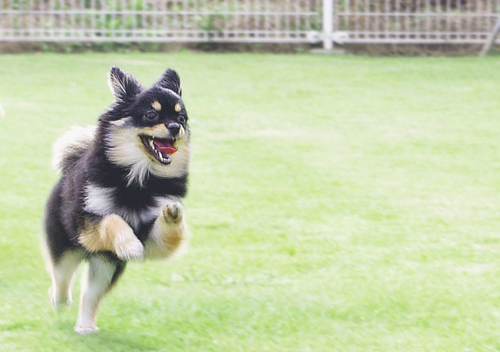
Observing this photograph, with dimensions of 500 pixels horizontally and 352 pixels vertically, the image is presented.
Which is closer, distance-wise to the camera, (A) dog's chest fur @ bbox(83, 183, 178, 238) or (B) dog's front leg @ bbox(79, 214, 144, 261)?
(B) dog's front leg @ bbox(79, 214, 144, 261)

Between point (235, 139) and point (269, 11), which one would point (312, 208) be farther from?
point (269, 11)

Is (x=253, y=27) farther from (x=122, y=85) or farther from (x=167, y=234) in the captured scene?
(x=167, y=234)

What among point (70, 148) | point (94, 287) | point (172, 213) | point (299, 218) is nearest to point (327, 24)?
point (299, 218)

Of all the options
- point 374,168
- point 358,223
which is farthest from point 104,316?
point 374,168

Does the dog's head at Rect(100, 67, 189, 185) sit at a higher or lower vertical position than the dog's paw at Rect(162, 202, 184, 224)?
higher

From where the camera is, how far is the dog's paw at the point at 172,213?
321cm

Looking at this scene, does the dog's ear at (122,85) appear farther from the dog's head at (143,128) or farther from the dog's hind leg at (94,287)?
the dog's hind leg at (94,287)

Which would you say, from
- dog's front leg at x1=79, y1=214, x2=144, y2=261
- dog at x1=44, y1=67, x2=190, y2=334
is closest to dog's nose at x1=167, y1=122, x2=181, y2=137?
dog at x1=44, y1=67, x2=190, y2=334

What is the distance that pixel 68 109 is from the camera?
826 centimetres

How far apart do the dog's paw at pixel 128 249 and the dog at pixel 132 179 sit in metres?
0.02

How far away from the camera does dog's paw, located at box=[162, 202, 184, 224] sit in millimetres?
3205

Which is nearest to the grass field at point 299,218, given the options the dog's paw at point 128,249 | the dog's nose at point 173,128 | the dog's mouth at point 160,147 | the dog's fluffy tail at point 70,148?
the dog's paw at point 128,249

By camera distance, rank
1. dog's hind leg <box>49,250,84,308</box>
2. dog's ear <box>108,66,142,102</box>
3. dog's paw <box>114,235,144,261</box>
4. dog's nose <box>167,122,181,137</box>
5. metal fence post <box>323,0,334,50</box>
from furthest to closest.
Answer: metal fence post <box>323,0,334,50</box>
dog's hind leg <box>49,250,84,308</box>
dog's ear <box>108,66,142,102</box>
dog's nose <box>167,122,181,137</box>
dog's paw <box>114,235,144,261</box>

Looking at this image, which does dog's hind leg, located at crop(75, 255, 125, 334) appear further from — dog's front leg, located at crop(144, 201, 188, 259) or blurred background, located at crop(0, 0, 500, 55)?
blurred background, located at crop(0, 0, 500, 55)
